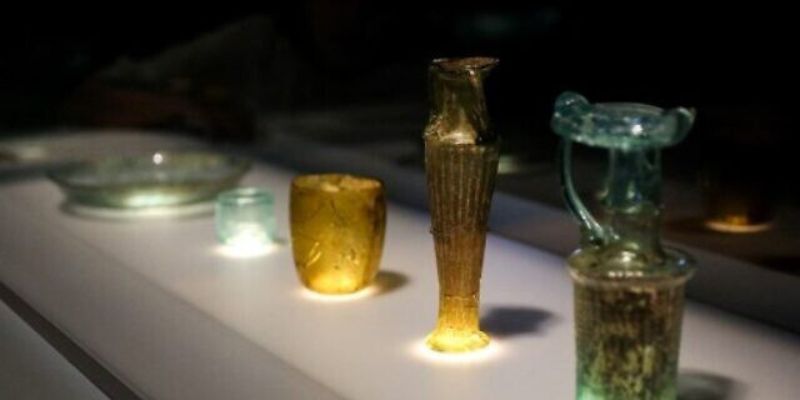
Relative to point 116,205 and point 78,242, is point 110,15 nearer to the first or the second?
point 116,205

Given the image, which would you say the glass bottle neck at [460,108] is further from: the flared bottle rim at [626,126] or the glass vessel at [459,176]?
the flared bottle rim at [626,126]

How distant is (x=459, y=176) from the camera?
1.02 m

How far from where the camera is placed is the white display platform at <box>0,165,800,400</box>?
1.02 metres

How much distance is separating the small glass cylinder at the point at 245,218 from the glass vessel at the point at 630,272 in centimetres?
64

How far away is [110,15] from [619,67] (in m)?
1.20

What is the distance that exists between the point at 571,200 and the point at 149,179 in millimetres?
884

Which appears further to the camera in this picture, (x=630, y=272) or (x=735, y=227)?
(x=735, y=227)

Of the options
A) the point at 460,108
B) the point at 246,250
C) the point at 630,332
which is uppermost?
the point at 460,108

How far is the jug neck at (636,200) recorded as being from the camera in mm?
845

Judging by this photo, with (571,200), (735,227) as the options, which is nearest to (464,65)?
(571,200)

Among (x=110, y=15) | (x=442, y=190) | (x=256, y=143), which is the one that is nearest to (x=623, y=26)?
(x=442, y=190)

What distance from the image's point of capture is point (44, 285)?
1.30m

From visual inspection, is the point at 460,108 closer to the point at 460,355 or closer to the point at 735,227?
the point at 460,355

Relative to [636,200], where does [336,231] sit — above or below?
below
